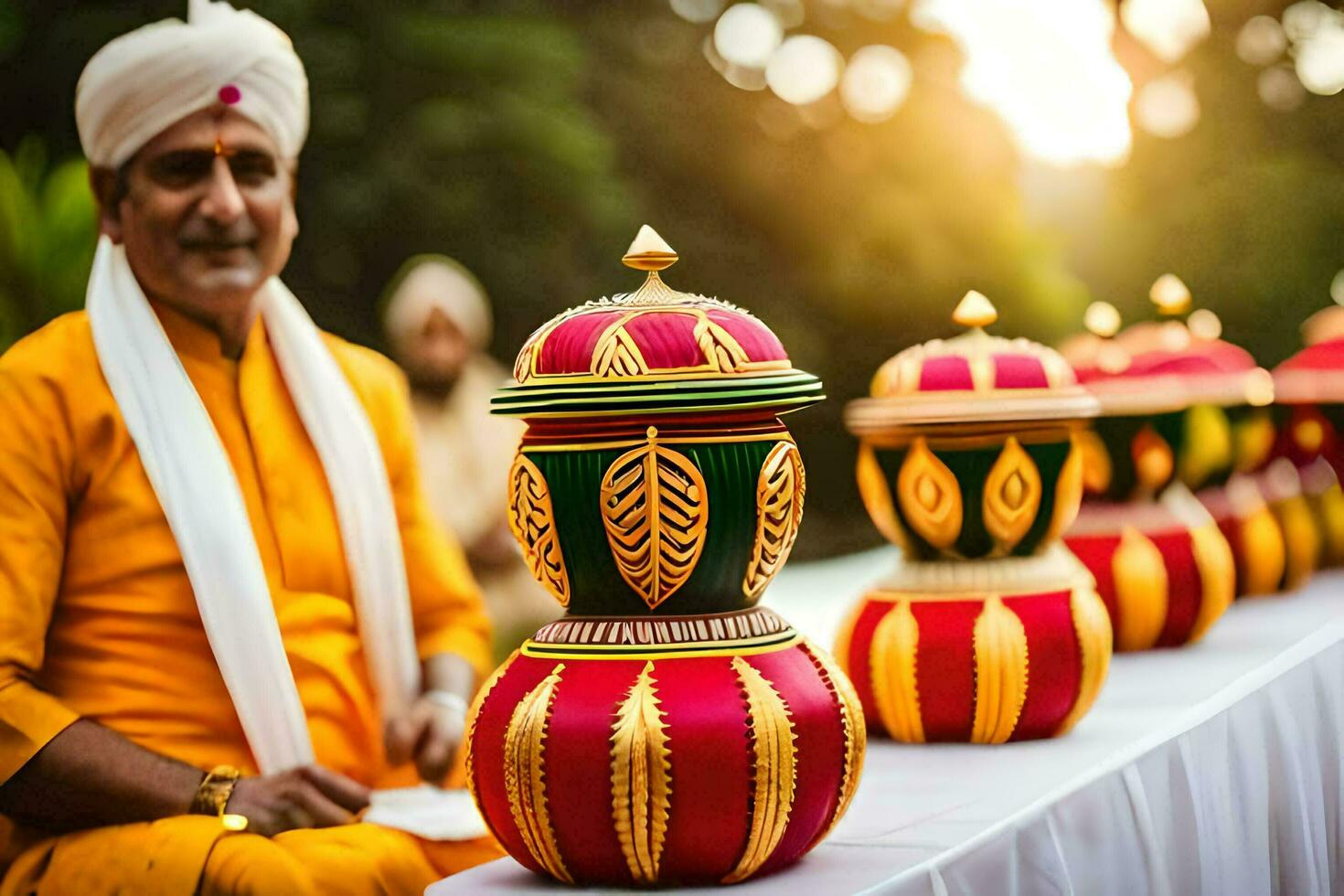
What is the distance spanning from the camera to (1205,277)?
8172 mm


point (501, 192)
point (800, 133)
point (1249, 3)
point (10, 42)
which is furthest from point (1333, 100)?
point (10, 42)

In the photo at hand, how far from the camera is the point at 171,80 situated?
2.54 meters

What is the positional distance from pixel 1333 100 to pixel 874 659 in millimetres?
6516

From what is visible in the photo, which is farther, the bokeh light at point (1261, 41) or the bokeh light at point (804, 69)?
the bokeh light at point (1261, 41)

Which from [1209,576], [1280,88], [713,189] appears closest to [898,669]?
[1209,576]

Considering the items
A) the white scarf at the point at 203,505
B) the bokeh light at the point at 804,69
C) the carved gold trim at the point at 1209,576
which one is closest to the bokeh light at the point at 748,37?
the bokeh light at the point at 804,69

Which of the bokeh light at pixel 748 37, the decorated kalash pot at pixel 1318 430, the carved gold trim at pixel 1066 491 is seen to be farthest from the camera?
the bokeh light at pixel 748 37

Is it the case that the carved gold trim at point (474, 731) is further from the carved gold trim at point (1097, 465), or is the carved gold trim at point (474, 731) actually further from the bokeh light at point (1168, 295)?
the bokeh light at point (1168, 295)

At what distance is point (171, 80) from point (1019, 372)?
4.58 feet

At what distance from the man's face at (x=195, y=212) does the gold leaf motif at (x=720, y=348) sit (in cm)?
94

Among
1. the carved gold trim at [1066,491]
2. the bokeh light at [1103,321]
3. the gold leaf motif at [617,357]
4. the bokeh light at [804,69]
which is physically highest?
the bokeh light at [804,69]

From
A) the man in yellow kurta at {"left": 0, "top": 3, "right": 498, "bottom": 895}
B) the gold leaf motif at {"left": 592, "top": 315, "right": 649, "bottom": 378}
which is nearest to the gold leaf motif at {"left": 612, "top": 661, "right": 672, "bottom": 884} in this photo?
the gold leaf motif at {"left": 592, "top": 315, "right": 649, "bottom": 378}

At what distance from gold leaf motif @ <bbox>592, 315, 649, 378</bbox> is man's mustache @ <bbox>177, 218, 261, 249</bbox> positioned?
0.90m

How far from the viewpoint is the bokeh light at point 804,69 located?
7.76 m
